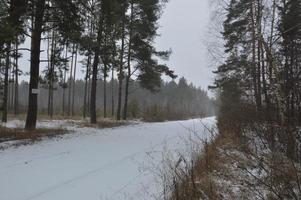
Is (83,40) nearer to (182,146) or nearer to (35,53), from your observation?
(35,53)

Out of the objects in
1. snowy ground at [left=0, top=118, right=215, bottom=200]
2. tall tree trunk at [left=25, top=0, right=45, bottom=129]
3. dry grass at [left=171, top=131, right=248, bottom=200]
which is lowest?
snowy ground at [left=0, top=118, right=215, bottom=200]

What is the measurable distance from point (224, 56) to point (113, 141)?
857 cm

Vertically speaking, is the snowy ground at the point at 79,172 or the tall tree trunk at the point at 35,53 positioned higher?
the tall tree trunk at the point at 35,53

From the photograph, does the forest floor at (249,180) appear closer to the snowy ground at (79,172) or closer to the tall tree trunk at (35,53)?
the snowy ground at (79,172)

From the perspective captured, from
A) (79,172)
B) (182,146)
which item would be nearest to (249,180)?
(79,172)

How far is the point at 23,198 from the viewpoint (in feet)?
16.1

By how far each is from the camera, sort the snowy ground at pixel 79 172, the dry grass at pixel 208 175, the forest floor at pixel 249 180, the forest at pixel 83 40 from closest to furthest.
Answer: the forest floor at pixel 249 180 < the dry grass at pixel 208 175 < the snowy ground at pixel 79 172 < the forest at pixel 83 40

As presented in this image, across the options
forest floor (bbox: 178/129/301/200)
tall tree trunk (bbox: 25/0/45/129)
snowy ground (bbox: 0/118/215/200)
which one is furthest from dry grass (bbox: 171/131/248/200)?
tall tree trunk (bbox: 25/0/45/129)

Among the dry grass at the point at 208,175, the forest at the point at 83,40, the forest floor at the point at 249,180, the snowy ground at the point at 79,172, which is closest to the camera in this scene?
the forest floor at the point at 249,180

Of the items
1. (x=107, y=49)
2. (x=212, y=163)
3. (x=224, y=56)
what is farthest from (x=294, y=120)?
(x=107, y=49)

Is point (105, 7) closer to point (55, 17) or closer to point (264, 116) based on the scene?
point (55, 17)

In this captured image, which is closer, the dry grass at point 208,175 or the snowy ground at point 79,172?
the dry grass at point 208,175

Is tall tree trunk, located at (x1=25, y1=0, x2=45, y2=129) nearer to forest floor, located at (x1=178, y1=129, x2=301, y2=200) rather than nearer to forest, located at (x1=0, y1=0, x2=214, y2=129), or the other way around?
forest, located at (x1=0, y1=0, x2=214, y2=129)

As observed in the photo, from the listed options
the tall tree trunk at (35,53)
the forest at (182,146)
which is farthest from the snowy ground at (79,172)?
the tall tree trunk at (35,53)
